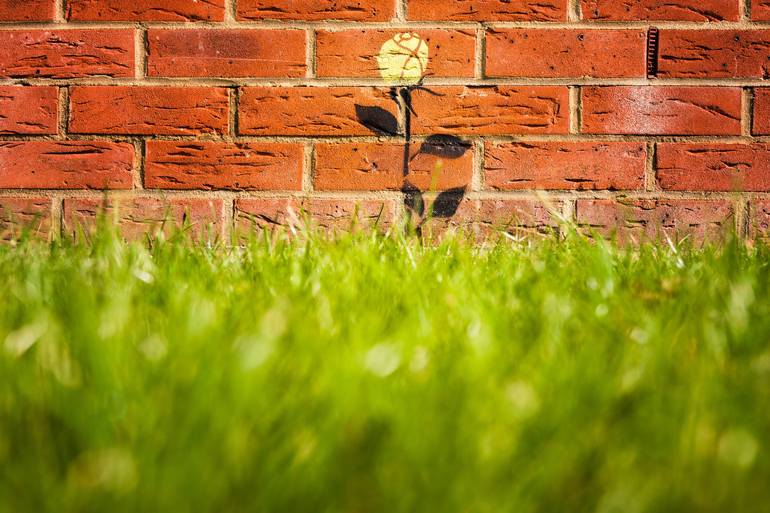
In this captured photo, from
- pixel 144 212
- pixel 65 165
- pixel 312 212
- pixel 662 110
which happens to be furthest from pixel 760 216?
pixel 65 165

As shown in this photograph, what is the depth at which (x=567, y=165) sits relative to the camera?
140 cm

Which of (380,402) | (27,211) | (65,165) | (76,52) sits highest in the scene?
(76,52)

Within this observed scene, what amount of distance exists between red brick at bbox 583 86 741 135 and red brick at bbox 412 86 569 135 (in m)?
0.08

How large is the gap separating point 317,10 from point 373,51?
0.17 m

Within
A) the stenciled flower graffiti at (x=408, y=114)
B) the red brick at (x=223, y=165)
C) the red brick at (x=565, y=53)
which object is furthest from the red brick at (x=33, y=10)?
the red brick at (x=565, y=53)

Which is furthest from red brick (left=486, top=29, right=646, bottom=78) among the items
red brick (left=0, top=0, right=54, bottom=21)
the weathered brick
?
red brick (left=0, top=0, right=54, bottom=21)

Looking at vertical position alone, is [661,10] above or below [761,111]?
above

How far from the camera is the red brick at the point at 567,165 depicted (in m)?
1.40

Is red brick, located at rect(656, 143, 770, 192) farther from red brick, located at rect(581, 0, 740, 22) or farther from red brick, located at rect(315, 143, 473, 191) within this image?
red brick, located at rect(315, 143, 473, 191)

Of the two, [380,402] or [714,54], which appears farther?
[714,54]

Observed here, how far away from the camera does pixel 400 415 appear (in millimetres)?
467

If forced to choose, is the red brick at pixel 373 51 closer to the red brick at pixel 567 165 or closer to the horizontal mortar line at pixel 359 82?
the horizontal mortar line at pixel 359 82

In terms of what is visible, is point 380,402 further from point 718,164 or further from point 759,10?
point 759,10

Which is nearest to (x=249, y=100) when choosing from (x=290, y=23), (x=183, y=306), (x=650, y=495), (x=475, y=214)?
(x=290, y=23)
